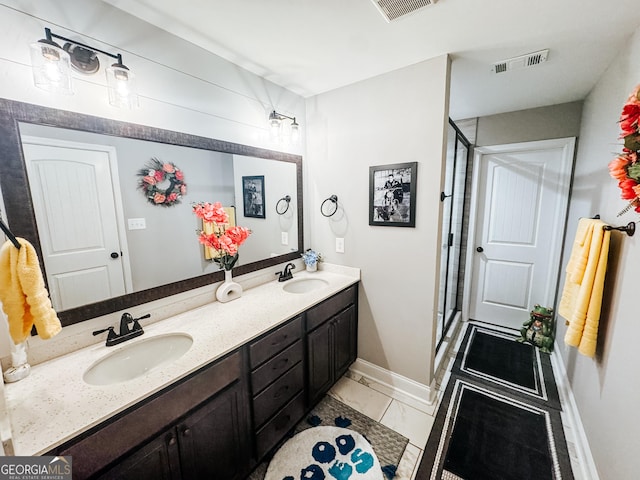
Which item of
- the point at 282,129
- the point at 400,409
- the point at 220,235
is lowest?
the point at 400,409

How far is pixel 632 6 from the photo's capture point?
1.23 metres

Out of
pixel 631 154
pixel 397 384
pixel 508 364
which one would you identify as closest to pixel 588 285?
pixel 631 154

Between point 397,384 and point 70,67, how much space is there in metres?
2.82

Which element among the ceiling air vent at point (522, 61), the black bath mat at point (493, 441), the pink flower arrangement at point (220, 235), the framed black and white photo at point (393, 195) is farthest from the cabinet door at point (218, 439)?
the ceiling air vent at point (522, 61)

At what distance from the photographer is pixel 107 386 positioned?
989 mm

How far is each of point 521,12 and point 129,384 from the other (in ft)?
8.06

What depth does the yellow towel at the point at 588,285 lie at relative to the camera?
4.82 feet

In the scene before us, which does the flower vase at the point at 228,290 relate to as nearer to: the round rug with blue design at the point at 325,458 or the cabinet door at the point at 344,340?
the cabinet door at the point at 344,340

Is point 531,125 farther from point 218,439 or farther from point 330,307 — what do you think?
point 218,439

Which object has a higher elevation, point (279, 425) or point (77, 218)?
point (77, 218)

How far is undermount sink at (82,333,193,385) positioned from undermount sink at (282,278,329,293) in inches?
36.3

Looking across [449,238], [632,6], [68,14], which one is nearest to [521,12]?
[632,6]

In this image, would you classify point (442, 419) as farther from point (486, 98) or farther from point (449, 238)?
point (486, 98)

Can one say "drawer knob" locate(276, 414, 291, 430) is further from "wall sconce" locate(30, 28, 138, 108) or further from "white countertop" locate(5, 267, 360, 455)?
"wall sconce" locate(30, 28, 138, 108)
